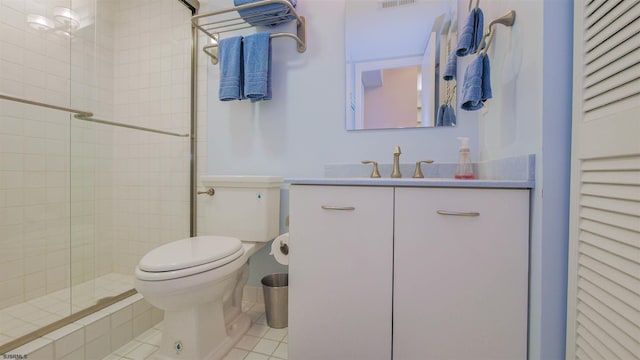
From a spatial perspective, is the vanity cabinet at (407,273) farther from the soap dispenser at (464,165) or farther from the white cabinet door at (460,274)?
the soap dispenser at (464,165)

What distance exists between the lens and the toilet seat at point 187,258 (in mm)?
936

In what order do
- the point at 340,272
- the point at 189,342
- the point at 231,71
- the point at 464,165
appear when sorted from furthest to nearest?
the point at 231,71, the point at 464,165, the point at 189,342, the point at 340,272

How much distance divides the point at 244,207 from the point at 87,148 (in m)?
0.97

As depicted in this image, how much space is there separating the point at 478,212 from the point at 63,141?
6.45ft

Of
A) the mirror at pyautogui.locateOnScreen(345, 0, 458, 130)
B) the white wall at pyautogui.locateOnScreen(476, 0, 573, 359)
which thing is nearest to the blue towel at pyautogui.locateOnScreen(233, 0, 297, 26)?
the mirror at pyautogui.locateOnScreen(345, 0, 458, 130)

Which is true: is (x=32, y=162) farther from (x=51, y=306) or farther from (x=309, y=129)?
(x=309, y=129)

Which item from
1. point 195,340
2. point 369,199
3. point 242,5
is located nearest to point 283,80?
point 242,5

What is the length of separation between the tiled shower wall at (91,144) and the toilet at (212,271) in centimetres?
56

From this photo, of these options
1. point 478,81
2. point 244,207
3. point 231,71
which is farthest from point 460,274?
point 231,71

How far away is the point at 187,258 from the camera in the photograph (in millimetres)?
1001

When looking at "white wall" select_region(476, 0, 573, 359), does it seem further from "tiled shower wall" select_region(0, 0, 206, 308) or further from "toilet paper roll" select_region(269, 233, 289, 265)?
"tiled shower wall" select_region(0, 0, 206, 308)

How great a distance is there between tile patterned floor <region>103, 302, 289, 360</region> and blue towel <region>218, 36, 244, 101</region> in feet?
4.25

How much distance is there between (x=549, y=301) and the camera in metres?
0.72

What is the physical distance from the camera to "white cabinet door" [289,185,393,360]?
0.92 metres
